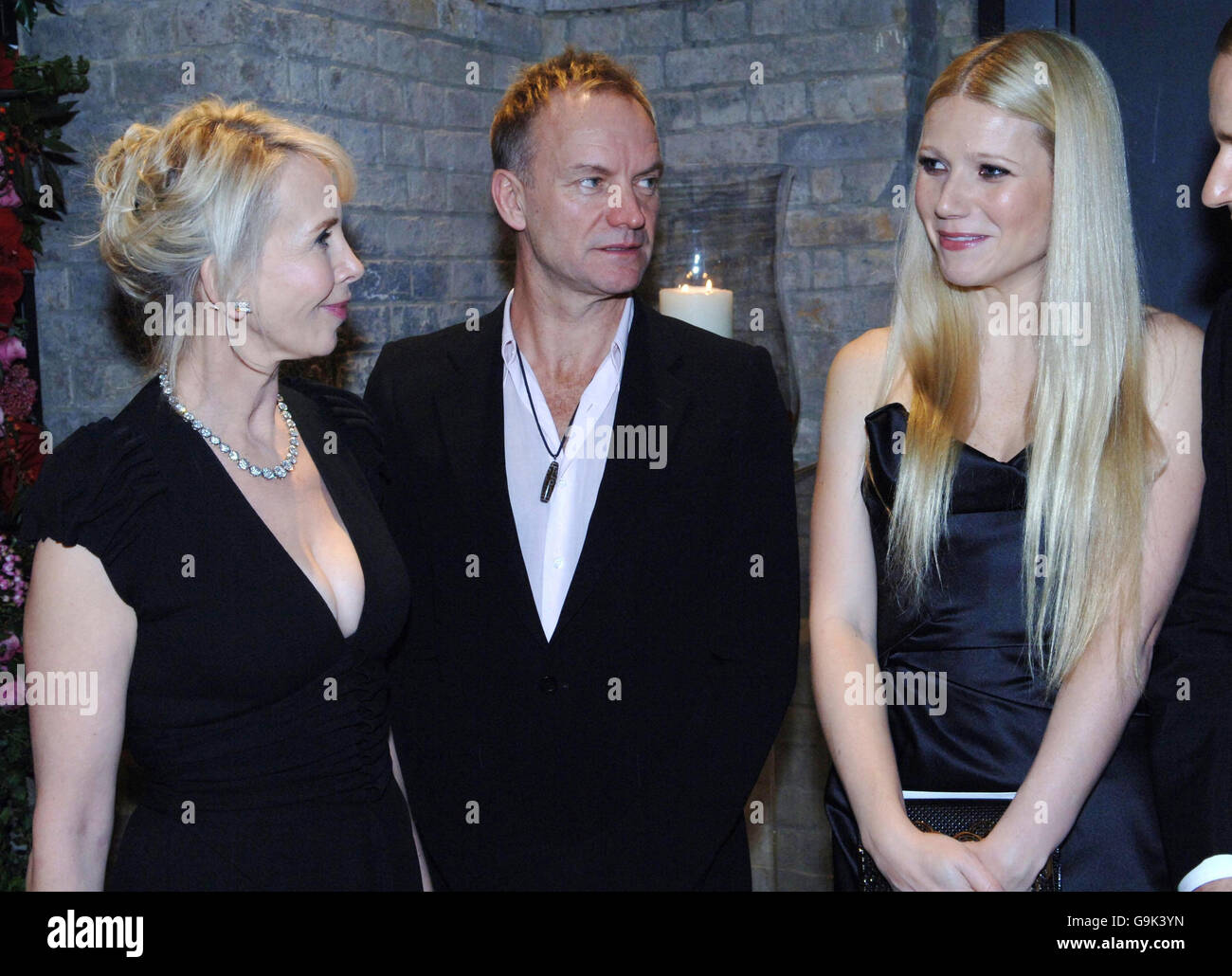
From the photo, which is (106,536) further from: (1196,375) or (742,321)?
(742,321)

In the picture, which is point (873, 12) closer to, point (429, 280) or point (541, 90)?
point (429, 280)

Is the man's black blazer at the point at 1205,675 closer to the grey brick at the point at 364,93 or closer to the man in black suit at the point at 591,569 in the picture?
the man in black suit at the point at 591,569

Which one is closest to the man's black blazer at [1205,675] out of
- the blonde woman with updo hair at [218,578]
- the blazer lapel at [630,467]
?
the blazer lapel at [630,467]

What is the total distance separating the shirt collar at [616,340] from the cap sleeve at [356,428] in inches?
11.0

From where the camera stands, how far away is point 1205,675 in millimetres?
1641

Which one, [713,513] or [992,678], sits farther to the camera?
[713,513]

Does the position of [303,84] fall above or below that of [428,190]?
above

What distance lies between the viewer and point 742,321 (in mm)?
3805

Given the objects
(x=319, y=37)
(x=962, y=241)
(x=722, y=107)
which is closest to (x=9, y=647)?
(x=319, y=37)

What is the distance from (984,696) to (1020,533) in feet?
0.80

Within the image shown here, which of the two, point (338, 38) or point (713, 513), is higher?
point (338, 38)
